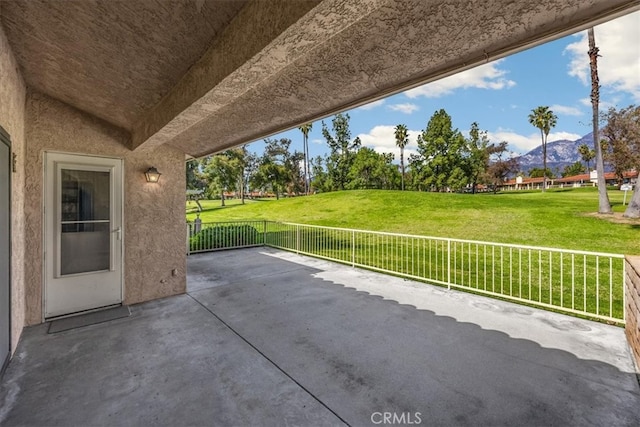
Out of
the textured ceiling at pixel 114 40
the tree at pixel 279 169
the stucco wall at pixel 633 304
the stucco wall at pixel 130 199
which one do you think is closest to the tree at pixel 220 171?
the tree at pixel 279 169

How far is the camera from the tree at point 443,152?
89.9 feet

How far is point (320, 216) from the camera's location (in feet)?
59.3

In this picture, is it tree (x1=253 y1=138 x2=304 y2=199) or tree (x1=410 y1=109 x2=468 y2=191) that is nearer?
tree (x1=410 y1=109 x2=468 y2=191)

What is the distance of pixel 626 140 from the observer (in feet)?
37.3

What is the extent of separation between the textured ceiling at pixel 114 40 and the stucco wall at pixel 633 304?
3.99m

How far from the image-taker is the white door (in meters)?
3.55

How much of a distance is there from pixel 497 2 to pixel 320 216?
1676cm

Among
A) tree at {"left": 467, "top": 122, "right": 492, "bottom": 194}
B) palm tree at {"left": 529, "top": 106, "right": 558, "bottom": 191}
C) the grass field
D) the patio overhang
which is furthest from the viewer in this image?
palm tree at {"left": 529, "top": 106, "right": 558, "bottom": 191}

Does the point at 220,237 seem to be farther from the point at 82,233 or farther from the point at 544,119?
the point at 544,119

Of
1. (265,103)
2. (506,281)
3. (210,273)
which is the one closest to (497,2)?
(265,103)

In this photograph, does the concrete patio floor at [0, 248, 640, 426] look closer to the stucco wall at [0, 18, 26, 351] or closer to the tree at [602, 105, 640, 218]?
the stucco wall at [0, 18, 26, 351]

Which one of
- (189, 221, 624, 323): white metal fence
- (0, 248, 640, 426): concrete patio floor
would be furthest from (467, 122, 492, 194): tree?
(0, 248, 640, 426): concrete patio floor

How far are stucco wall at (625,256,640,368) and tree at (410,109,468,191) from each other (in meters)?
26.5

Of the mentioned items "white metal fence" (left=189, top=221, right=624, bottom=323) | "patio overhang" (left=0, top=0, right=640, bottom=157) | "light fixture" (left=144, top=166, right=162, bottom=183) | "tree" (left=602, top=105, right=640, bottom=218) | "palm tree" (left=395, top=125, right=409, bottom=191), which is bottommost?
"white metal fence" (left=189, top=221, right=624, bottom=323)
